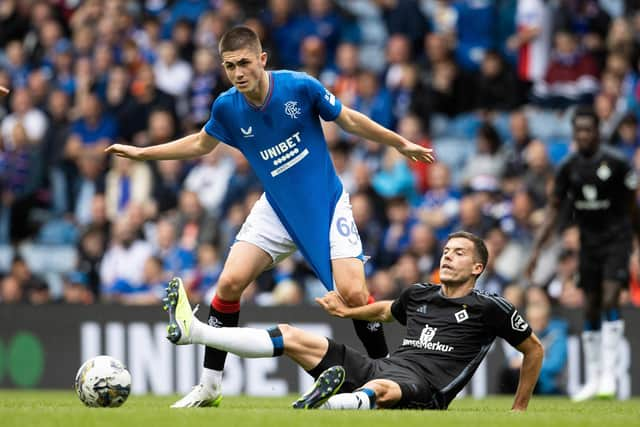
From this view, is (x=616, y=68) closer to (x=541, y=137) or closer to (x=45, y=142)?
(x=541, y=137)

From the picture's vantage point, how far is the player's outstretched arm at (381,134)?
930 centimetres

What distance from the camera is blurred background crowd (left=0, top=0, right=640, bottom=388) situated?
51.3 ft

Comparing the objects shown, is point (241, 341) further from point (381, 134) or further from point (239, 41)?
point (239, 41)

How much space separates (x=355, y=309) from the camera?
894 cm

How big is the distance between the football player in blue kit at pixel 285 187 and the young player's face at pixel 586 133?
11.6ft

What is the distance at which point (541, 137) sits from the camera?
55.0 feet

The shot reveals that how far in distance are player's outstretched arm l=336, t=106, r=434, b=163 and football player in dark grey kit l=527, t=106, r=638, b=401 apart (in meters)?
3.53

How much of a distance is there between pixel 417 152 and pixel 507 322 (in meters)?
1.41

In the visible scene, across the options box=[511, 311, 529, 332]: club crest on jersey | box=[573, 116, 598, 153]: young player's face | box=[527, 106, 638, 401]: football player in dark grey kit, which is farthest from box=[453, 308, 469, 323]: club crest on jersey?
box=[573, 116, 598, 153]: young player's face

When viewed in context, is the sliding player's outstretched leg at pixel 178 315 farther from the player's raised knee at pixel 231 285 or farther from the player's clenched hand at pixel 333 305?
the player's raised knee at pixel 231 285

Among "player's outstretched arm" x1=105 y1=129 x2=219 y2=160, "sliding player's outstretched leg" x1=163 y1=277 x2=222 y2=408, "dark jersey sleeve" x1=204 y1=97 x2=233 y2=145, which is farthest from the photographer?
"player's outstretched arm" x1=105 y1=129 x2=219 y2=160

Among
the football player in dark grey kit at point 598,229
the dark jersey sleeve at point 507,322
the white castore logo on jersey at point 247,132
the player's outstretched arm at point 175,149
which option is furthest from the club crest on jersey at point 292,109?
the football player in dark grey kit at point 598,229

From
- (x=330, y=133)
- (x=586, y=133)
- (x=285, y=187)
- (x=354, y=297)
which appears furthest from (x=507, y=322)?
(x=330, y=133)

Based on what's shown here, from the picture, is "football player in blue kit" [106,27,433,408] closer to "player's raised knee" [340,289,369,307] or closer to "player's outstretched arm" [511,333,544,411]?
"player's raised knee" [340,289,369,307]
